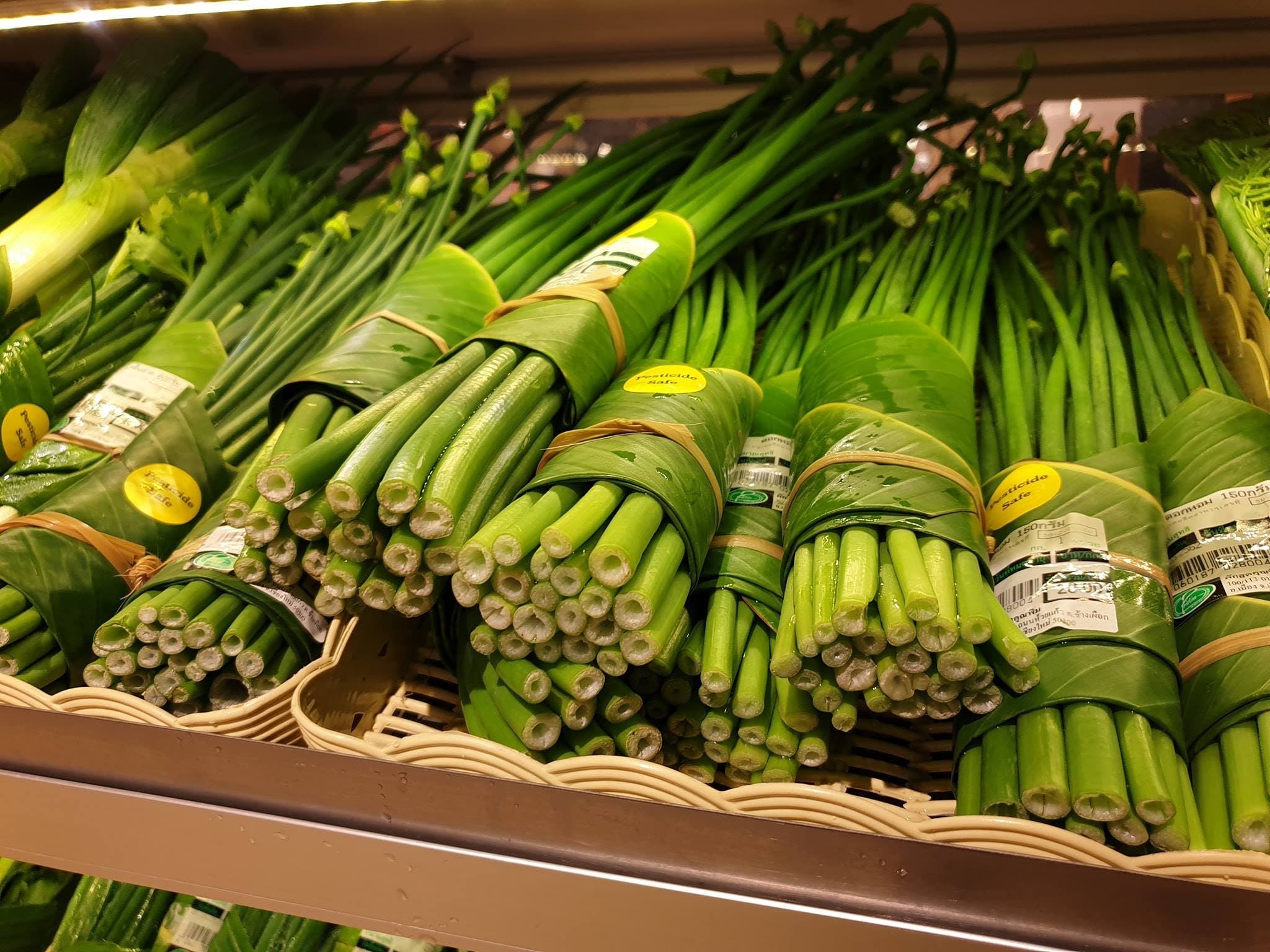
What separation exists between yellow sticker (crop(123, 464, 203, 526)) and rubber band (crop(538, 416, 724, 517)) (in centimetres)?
51

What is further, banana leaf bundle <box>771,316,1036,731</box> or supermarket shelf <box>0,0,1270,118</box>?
supermarket shelf <box>0,0,1270,118</box>

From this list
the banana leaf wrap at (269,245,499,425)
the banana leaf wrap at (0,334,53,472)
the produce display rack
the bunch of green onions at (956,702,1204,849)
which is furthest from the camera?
the banana leaf wrap at (0,334,53,472)

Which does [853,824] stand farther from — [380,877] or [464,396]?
[464,396]

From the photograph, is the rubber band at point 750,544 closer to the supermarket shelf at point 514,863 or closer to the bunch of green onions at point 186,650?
the supermarket shelf at point 514,863

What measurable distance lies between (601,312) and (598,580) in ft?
1.33

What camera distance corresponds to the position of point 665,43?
1.69 m

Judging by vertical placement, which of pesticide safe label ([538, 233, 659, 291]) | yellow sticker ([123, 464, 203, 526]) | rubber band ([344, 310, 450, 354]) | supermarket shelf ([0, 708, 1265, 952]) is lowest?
supermarket shelf ([0, 708, 1265, 952])

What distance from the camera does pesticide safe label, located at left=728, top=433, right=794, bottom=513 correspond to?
1.03 metres

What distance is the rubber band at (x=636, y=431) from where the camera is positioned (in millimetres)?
915

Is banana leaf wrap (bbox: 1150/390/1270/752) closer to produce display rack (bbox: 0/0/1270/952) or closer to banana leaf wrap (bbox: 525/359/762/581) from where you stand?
produce display rack (bbox: 0/0/1270/952)

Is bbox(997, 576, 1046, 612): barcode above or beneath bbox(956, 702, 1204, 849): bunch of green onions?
above

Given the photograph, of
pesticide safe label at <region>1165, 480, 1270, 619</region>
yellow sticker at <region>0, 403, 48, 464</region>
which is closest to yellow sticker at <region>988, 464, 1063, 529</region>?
pesticide safe label at <region>1165, 480, 1270, 619</region>

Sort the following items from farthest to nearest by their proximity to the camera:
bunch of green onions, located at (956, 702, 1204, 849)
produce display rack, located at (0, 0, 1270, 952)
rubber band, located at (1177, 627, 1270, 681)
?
rubber band, located at (1177, 627, 1270, 681), bunch of green onions, located at (956, 702, 1204, 849), produce display rack, located at (0, 0, 1270, 952)

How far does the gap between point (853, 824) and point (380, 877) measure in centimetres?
37
